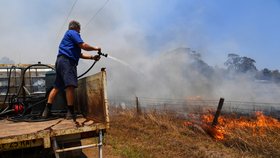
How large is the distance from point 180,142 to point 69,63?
448 centimetres

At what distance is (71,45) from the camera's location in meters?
5.38

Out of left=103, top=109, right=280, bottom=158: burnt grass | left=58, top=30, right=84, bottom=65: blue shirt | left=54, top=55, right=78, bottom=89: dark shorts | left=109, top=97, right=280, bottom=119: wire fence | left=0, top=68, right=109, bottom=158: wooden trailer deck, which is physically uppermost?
Result: left=58, top=30, right=84, bottom=65: blue shirt

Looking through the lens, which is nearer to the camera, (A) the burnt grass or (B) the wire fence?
(A) the burnt grass

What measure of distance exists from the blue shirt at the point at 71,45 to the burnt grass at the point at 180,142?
313 centimetres

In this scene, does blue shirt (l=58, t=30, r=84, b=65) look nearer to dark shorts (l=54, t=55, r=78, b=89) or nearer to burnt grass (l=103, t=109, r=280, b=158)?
dark shorts (l=54, t=55, r=78, b=89)

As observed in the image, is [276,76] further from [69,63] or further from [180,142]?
[69,63]

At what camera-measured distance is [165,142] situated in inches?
337

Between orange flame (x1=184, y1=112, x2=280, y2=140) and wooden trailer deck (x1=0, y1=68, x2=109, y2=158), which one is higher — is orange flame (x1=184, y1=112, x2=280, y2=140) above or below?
below

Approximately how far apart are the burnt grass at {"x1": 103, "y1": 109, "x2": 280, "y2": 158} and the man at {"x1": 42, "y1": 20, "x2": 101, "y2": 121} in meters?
2.72

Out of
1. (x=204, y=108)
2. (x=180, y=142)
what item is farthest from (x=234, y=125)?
(x=204, y=108)

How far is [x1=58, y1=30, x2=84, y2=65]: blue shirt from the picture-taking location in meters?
5.30

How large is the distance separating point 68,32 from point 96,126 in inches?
81.8

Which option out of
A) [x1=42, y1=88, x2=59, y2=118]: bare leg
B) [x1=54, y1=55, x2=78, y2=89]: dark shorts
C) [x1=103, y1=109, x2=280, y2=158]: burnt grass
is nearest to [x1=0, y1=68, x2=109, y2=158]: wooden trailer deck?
[x1=54, y1=55, x2=78, y2=89]: dark shorts

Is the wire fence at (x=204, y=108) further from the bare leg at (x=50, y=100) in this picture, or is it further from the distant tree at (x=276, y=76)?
the distant tree at (x=276, y=76)
